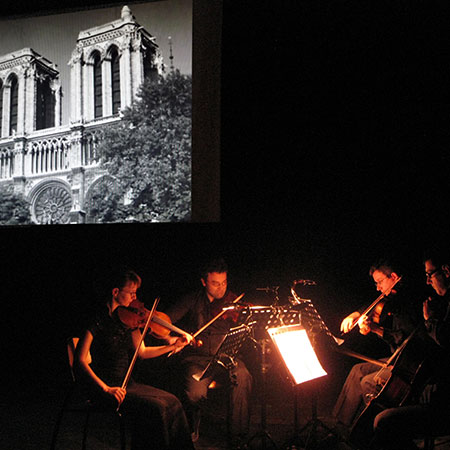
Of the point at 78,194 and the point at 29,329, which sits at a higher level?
the point at 78,194

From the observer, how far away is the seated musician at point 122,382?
9.04 ft

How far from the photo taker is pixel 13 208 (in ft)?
14.7

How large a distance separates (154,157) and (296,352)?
2.31 metres

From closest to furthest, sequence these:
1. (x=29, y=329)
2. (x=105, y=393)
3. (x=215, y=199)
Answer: (x=105, y=393) → (x=215, y=199) → (x=29, y=329)

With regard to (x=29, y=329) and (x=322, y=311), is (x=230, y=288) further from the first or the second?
(x=29, y=329)

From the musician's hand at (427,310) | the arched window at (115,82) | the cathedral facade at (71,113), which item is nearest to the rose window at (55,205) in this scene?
the cathedral facade at (71,113)

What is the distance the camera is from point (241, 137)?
177 inches

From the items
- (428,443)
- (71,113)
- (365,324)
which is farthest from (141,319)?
(71,113)

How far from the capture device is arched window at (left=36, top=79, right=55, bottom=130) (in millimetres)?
4457

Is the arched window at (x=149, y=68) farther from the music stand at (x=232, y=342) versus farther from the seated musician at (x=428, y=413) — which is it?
the seated musician at (x=428, y=413)

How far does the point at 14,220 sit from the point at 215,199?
1.92 m

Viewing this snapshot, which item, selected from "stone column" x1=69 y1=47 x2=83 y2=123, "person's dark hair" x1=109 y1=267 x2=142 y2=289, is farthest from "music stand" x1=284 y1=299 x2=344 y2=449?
"stone column" x1=69 y1=47 x2=83 y2=123

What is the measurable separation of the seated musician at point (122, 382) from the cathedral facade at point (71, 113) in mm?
1524

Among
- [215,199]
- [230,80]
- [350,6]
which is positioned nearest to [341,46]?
[350,6]
